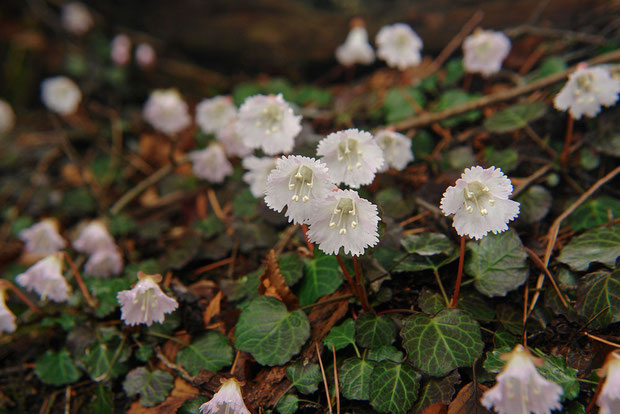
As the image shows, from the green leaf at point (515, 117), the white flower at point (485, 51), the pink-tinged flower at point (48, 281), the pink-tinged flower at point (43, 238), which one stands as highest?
the white flower at point (485, 51)

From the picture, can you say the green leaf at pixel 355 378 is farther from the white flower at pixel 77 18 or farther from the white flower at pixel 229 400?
the white flower at pixel 77 18

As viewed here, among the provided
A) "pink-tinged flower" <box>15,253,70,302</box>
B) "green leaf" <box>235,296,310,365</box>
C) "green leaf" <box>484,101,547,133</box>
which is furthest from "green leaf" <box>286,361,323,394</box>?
"green leaf" <box>484,101,547,133</box>

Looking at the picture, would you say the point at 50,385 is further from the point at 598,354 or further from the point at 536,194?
the point at 536,194

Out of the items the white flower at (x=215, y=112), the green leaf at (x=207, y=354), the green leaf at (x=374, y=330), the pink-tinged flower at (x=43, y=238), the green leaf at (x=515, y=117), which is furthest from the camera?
the white flower at (x=215, y=112)

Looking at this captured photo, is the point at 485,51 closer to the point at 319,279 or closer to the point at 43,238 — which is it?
the point at 319,279

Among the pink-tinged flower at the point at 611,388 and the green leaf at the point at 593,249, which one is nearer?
the pink-tinged flower at the point at 611,388

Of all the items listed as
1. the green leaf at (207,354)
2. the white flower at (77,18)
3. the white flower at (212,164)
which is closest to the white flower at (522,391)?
the green leaf at (207,354)

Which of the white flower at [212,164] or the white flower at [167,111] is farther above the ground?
the white flower at [167,111]
